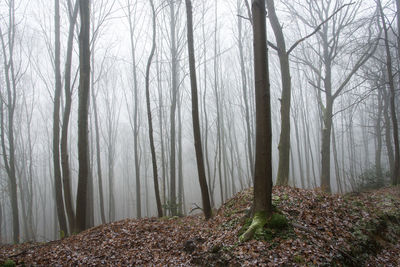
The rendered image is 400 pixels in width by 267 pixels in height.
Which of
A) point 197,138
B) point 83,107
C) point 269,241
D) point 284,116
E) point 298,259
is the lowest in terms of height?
point 298,259

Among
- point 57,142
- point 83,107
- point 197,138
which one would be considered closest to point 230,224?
point 197,138

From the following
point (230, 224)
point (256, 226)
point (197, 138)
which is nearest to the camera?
point (256, 226)

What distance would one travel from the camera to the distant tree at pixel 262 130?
4.33 m

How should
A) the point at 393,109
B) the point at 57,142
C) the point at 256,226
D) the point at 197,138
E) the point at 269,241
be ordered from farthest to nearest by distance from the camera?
the point at 393,109 < the point at 57,142 < the point at 197,138 < the point at 256,226 < the point at 269,241

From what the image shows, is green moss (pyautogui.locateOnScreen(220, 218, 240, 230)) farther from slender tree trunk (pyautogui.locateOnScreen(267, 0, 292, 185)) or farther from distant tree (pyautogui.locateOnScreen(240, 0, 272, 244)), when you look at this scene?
slender tree trunk (pyautogui.locateOnScreen(267, 0, 292, 185))

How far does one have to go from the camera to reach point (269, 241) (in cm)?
404

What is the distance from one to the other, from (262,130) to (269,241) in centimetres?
191

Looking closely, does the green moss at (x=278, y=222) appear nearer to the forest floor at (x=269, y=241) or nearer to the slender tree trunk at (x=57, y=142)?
the forest floor at (x=269, y=241)

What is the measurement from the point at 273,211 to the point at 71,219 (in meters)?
6.76

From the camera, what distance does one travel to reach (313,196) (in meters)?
5.67

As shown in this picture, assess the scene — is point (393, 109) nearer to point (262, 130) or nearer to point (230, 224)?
point (262, 130)

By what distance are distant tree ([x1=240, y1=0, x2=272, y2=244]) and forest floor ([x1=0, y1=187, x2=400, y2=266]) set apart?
0.25 metres

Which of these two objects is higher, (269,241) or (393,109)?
(393,109)

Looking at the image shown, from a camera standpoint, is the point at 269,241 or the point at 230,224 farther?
the point at 230,224
